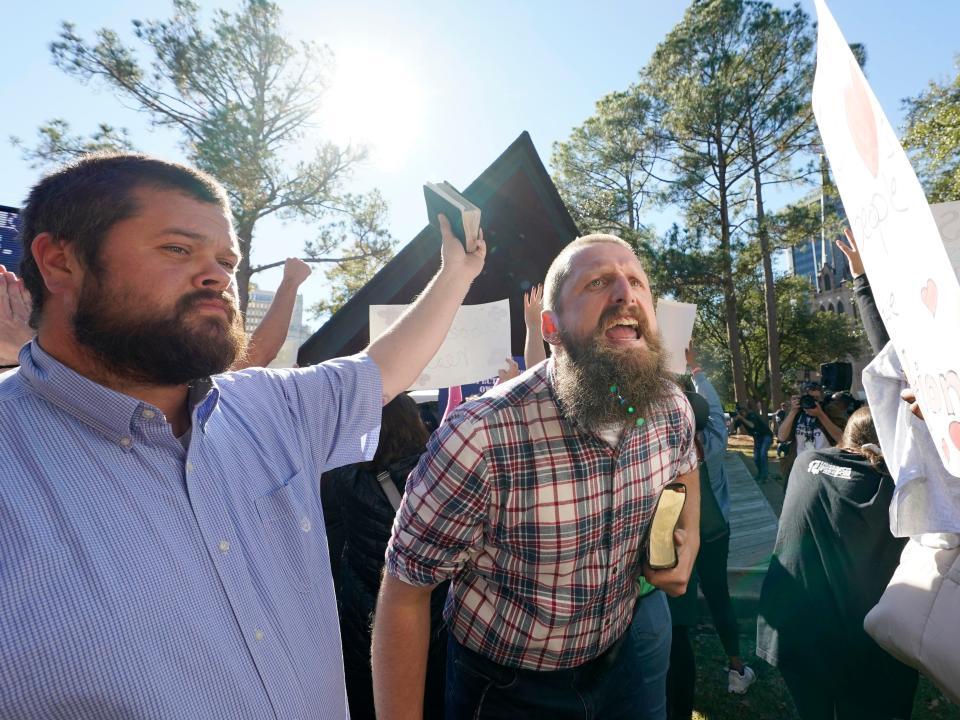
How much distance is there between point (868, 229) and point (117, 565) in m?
1.53

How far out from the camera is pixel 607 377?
66.2 inches

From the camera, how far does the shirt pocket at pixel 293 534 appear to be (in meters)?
1.15

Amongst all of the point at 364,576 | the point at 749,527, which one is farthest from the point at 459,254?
the point at 749,527

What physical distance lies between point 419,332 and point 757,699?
356 cm

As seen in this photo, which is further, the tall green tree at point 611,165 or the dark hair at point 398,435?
the tall green tree at point 611,165

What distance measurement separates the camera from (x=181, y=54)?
1223 cm

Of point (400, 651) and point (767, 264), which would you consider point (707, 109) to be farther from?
point (400, 651)

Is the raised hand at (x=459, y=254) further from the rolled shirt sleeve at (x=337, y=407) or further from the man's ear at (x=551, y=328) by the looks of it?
the rolled shirt sleeve at (x=337, y=407)

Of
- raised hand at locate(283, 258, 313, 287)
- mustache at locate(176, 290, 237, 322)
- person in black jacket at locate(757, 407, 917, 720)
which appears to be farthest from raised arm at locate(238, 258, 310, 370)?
person in black jacket at locate(757, 407, 917, 720)

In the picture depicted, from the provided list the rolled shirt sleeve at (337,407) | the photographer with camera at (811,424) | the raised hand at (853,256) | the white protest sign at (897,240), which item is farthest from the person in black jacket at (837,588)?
the photographer with camera at (811,424)

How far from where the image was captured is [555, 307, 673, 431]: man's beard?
5.34ft

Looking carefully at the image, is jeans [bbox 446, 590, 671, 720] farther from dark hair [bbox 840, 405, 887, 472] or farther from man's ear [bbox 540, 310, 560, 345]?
dark hair [bbox 840, 405, 887, 472]

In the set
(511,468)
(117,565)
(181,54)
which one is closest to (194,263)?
(117,565)

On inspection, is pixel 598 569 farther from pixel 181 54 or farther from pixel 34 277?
pixel 181 54
